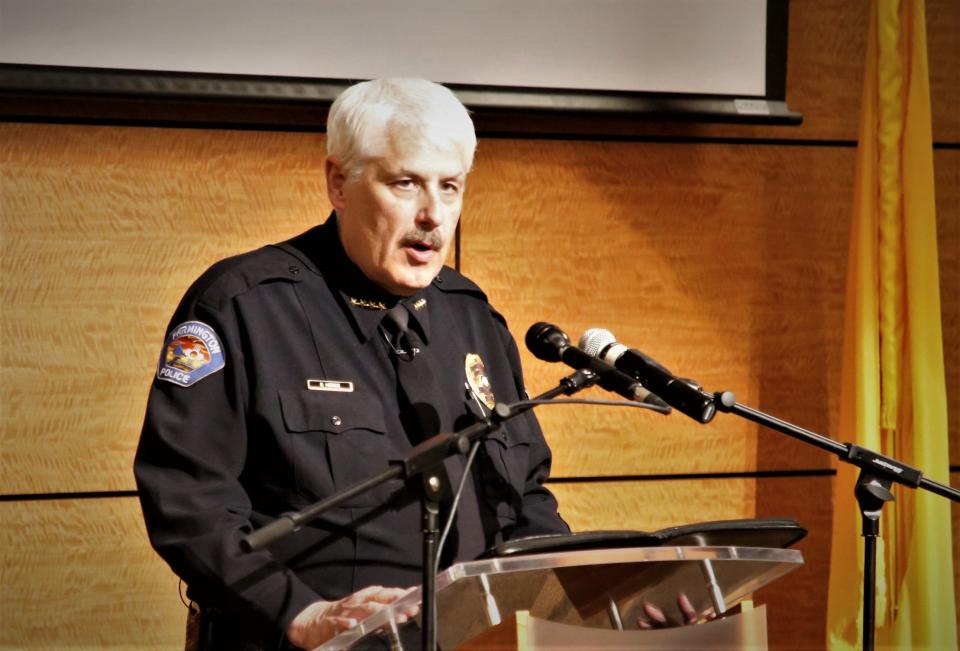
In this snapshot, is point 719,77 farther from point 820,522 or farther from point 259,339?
point 259,339

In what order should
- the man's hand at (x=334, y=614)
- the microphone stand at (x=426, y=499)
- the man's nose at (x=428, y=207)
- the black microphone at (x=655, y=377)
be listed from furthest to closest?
the man's nose at (x=428, y=207), the black microphone at (x=655, y=377), the man's hand at (x=334, y=614), the microphone stand at (x=426, y=499)

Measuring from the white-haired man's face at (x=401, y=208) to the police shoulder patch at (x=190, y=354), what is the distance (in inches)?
12.7

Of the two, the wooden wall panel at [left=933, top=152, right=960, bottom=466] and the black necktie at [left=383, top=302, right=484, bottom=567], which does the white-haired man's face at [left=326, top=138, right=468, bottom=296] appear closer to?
the black necktie at [left=383, top=302, right=484, bottom=567]

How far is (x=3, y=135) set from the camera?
2.52 meters

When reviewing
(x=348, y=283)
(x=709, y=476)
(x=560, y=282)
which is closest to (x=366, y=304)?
(x=348, y=283)

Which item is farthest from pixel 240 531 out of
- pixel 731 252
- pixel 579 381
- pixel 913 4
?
pixel 913 4

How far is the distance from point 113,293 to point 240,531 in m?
1.16

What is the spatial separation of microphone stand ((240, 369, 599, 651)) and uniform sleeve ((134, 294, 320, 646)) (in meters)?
0.31

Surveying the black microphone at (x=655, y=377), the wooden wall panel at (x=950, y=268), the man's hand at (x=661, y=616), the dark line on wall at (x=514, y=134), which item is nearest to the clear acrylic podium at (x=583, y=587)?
the man's hand at (x=661, y=616)

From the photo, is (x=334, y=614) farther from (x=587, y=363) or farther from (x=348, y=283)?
(x=348, y=283)

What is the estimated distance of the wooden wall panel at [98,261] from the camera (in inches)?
99.8

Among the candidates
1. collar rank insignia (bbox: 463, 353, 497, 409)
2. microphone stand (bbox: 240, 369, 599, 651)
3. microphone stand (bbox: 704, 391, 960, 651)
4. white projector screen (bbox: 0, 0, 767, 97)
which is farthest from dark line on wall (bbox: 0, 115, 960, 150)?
microphone stand (bbox: 240, 369, 599, 651)

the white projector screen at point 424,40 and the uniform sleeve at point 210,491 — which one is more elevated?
the white projector screen at point 424,40

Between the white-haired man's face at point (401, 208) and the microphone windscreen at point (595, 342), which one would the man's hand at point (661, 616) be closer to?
the microphone windscreen at point (595, 342)
